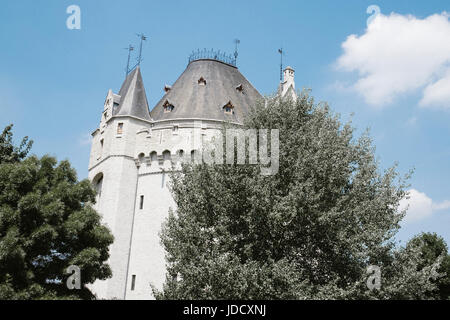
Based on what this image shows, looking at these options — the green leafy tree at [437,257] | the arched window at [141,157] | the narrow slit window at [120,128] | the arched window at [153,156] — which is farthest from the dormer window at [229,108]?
the green leafy tree at [437,257]

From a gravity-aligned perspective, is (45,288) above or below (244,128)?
below

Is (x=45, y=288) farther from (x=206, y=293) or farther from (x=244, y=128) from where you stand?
(x=244, y=128)

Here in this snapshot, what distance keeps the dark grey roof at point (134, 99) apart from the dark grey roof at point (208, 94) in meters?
1.34

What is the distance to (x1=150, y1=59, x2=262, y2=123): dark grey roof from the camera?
1481 inches

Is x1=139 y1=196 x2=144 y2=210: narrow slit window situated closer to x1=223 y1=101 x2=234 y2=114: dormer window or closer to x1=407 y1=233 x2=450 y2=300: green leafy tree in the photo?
x1=223 y1=101 x2=234 y2=114: dormer window

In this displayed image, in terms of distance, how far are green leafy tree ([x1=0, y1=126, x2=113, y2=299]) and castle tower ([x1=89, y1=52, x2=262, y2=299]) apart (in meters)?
10.1

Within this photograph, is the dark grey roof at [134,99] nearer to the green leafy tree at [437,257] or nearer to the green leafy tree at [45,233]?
the green leafy tree at [45,233]

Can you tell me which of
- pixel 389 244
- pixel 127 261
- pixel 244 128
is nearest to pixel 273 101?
pixel 244 128

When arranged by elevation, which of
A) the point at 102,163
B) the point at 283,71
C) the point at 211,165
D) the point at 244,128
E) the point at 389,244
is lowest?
the point at 389,244

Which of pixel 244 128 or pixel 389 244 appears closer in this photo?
pixel 389 244

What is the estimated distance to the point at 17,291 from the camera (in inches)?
786

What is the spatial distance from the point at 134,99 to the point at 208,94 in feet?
19.7

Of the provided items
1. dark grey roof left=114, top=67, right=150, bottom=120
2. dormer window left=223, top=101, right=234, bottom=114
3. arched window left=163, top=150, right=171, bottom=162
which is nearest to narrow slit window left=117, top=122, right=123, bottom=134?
dark grey roof left=114, top=67, right=150, bottom=120

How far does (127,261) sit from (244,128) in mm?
15656
